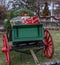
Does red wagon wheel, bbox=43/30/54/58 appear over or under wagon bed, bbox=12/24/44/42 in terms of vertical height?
under

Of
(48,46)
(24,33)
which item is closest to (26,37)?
(24,33)

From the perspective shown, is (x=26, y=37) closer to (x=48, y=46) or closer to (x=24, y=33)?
(x=24, y=33)

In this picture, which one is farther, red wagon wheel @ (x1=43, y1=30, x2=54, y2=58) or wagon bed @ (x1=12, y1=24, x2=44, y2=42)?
red wagon wheel @ (x1=43, y1=30, x2=54, y2=58)

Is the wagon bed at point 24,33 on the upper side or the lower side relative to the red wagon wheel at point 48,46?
upper

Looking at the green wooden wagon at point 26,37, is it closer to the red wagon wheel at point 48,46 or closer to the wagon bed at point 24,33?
the wagon bed at point 24,33

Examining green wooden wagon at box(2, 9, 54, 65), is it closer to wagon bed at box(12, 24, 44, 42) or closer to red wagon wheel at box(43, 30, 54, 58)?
wagon bed at box(12, 24, 44, 42)

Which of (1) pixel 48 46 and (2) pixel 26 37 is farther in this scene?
(1) pixel 48 46

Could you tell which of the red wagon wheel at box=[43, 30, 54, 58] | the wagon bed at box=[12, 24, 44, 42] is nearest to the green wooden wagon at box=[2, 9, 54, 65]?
the wagon bed at box=[12, 24, 44, 42]

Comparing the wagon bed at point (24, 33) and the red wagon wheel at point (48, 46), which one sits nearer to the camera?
the wagon bed at point (24, 33)

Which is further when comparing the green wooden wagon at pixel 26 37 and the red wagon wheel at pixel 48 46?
the red wagon wheel at pixel 48 46

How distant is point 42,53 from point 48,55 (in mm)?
575

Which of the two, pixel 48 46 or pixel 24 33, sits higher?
pixel 24 33

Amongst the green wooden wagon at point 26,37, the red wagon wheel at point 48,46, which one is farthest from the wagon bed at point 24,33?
the red wagon wheel at point 48,46

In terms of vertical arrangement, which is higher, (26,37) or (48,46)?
(26,37)
